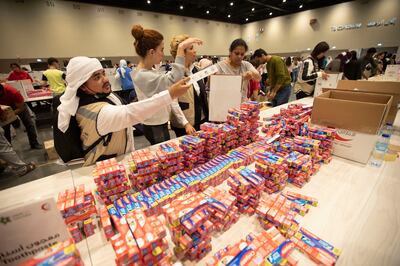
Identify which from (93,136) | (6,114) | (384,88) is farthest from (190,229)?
(6,114)

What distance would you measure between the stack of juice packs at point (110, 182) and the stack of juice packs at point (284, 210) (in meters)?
0.75

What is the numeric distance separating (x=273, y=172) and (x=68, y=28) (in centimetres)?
1360

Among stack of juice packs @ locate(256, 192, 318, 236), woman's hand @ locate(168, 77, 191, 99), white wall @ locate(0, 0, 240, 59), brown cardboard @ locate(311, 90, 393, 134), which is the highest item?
white wall @ locate(0, 0, 240, 59)

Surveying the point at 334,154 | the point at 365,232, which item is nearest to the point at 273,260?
the point at 365,232

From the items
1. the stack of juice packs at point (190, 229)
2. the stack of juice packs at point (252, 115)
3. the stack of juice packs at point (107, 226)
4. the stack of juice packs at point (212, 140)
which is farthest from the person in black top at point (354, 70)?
the stack of juice packs at point (107, 226)

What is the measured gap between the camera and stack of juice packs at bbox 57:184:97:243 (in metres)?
0.89

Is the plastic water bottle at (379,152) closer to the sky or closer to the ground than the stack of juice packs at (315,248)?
closer to the sky

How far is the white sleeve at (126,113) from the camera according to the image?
1307 mm

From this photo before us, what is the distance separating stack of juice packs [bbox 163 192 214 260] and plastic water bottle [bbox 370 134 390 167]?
1.48 metres

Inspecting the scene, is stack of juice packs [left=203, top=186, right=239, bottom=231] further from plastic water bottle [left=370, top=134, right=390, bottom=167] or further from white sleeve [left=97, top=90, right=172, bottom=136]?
plastic water bottle [left=370, top=134, right=390, bottom=167]

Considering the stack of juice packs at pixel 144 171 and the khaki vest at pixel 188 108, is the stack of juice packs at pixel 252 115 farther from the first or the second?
the stack of juice packs at pixel 144 171

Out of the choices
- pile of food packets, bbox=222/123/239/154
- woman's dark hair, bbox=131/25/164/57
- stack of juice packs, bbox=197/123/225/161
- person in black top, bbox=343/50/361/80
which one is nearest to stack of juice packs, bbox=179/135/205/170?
stack of juice packs, bbox=197/123/225/161

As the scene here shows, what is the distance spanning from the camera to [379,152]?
1.61 m

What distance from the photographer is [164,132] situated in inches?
84.2
